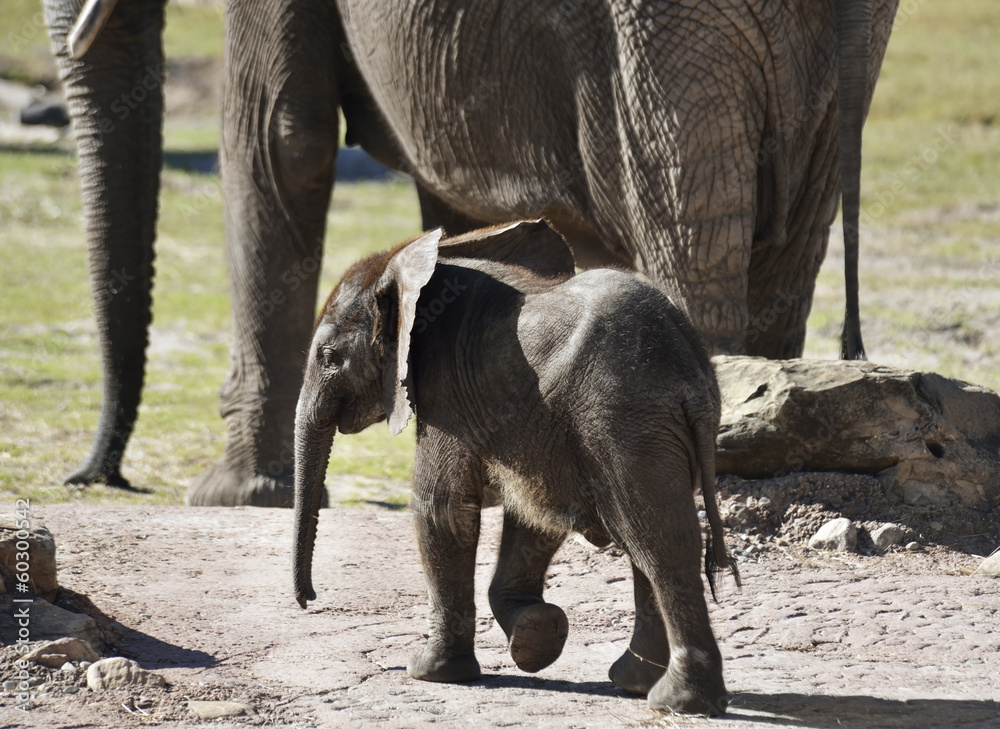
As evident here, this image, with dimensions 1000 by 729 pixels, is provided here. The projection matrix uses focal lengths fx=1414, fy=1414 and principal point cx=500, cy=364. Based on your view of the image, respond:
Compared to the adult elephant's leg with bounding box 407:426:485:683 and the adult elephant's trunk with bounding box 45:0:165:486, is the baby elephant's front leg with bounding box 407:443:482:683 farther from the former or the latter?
the adult elephant's trunk with bounding box 45:0:165:486

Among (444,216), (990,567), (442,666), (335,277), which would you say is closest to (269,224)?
(444,216)

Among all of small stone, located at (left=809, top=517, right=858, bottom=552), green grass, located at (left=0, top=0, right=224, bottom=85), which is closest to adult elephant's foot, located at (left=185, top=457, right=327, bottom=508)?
small stone, located at (left=809, top=517, right=858, bottom=552)

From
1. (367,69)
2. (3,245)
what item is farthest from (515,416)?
(3,245)

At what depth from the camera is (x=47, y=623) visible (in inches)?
153

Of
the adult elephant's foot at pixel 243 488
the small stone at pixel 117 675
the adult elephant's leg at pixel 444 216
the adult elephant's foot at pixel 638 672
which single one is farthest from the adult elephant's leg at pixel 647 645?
the adult elephant's leg at pixel 444 216

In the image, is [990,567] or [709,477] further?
[990,567]

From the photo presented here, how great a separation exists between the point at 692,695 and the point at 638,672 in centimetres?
30

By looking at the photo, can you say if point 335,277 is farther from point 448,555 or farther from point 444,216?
point 448,555

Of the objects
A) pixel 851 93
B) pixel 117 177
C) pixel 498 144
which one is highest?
pixel 851 93

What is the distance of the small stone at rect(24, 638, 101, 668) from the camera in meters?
3.68

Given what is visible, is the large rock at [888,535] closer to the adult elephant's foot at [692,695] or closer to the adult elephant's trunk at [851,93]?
the adult elephant's trunk at [851,93]

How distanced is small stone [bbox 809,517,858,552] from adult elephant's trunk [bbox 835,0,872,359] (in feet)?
2.63

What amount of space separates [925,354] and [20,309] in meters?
6.90

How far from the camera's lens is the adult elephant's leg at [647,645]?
361cm
